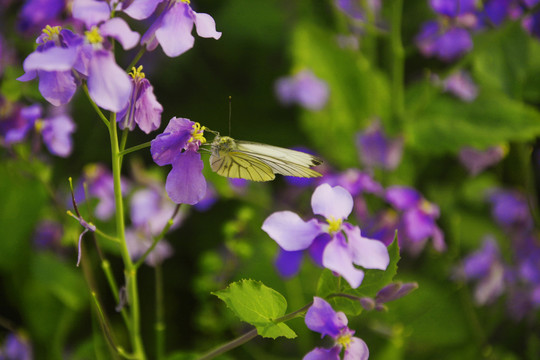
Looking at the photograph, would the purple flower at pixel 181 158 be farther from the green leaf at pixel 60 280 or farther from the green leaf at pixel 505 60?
the green leaf at pixel 505 60

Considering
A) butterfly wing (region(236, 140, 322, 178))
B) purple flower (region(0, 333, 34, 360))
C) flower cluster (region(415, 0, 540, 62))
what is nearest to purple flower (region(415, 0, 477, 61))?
flower cluster (region(415, 0, 540, 62))

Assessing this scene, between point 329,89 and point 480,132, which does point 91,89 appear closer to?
point 480,132

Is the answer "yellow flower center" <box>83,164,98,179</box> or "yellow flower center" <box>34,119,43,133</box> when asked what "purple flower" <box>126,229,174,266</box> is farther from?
"yellow flower center" <box>34,119,43,133</box>

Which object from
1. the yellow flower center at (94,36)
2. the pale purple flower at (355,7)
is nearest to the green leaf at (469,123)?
the pale purple flower at (355,7)

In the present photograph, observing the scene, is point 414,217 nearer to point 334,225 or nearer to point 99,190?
point 334,225

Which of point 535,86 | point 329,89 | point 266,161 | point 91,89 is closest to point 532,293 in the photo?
point 535,86

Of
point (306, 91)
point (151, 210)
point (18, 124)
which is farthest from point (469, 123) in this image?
point (18, 124)
